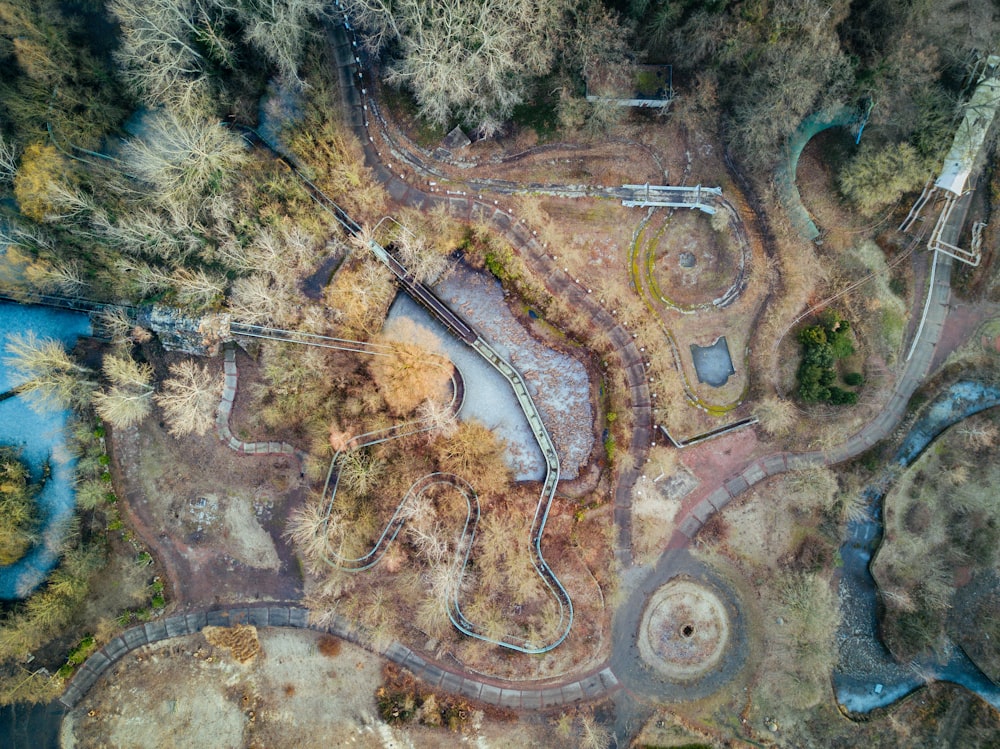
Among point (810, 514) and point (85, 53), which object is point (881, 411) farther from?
point (85, 53)

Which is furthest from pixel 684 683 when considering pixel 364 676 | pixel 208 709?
pixel 208 709

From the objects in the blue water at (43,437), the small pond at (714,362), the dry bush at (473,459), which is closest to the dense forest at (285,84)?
the blue water at (43,437)

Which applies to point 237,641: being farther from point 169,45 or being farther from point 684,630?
point 169,45

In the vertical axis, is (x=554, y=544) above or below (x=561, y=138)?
below

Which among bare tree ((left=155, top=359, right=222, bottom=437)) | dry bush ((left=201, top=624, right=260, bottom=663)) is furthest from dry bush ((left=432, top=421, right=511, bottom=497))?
dry bush ((left=201, top=624, right=260, bottom=663))

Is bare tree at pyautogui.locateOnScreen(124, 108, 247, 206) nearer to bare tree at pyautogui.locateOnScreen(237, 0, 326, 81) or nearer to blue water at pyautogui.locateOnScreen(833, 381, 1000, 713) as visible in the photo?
bare tree at pyautogui.locateOnScreen(237, 0, 326, 81)

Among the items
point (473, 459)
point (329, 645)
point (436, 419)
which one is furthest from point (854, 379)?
point (329, 645)
